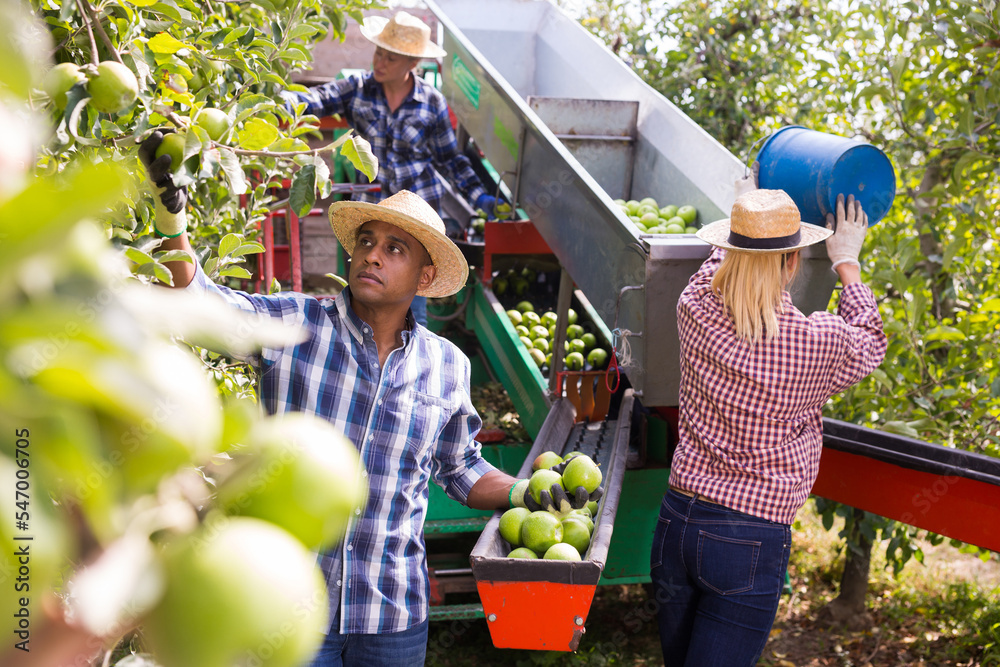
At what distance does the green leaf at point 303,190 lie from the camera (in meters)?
1.70

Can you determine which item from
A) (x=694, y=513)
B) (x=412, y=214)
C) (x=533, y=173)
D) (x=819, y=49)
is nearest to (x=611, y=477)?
(x=694, y=513)

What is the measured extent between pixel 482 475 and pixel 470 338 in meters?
3.06

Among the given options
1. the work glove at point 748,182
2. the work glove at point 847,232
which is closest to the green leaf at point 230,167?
the work glove at point 847,232

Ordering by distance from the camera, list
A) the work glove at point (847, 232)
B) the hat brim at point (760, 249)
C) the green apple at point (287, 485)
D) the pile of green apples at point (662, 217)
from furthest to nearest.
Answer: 1. the pile of green apples at point (662, 217)
2. the work glove at point (847, 232)
3. the hat brim at point (760, 249)
4. the green apple at point (287, 485)

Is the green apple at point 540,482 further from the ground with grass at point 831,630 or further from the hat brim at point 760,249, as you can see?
the ground with grass at point 831,630

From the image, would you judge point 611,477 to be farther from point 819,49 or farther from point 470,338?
point 819,49

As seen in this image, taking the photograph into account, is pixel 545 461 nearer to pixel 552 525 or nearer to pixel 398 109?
pixel 552 525

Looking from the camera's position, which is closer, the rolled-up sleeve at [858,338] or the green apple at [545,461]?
the rolled-up sleeve at [858,338]

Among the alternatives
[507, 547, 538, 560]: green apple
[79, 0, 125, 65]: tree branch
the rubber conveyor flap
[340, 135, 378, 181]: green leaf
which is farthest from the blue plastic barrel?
[79, 0, 125, 65]: tree branch

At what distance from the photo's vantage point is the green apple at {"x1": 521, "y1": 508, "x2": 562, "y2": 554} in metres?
2.40

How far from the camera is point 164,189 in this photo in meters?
1.60

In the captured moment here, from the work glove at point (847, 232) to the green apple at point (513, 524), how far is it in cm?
139

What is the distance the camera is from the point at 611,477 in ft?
10.1

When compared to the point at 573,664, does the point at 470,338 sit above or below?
above
